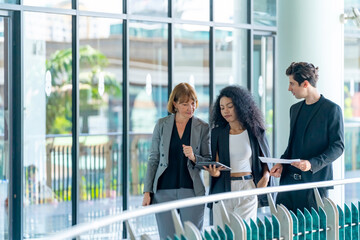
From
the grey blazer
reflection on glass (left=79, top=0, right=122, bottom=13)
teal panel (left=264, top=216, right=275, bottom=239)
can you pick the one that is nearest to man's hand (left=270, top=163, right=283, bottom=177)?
the grey blazer

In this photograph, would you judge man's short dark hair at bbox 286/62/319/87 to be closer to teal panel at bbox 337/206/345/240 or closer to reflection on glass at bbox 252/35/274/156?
teal panel at bbox 337/206/345/240

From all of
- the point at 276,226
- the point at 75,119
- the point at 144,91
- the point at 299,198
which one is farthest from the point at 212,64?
the point at 276,226

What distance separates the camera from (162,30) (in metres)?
9.72

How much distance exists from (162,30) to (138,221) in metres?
2.74

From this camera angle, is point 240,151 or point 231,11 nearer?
point 240,151

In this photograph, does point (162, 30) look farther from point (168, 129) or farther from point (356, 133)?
point (356, 133)

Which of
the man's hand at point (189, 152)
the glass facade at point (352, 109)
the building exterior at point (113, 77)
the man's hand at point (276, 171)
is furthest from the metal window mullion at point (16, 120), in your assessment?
the glass facade at point (352, 109)

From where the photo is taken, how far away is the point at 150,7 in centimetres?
917

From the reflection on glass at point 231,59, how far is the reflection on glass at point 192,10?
0.53m

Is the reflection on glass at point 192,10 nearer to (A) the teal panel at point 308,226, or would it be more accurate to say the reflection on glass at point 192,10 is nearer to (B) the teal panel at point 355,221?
(B) the teal panel at point 355,221

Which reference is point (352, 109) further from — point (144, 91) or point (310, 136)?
point (310, 136)

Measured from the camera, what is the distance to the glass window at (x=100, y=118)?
30.3 feet

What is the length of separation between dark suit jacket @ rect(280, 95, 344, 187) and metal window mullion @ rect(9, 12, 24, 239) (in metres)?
3.60

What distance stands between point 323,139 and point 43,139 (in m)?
4.21
